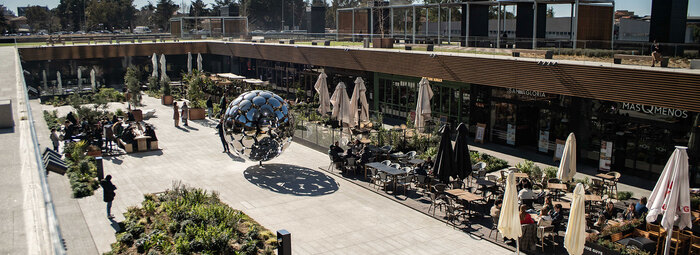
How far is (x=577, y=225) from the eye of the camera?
11336 millimetres

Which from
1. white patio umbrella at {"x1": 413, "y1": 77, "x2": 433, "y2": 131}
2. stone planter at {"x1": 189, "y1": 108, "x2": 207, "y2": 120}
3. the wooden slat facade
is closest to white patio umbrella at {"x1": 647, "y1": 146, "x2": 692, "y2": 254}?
the wooden slat facade

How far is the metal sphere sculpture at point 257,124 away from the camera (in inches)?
751

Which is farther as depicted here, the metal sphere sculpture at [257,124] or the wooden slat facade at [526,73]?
the metal sphere sculpture at [257,124]

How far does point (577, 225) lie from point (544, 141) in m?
12.0

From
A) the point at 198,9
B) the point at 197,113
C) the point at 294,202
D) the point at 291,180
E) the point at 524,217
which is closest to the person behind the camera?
the point at 524,217

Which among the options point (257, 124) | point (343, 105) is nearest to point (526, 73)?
point (343, 105)

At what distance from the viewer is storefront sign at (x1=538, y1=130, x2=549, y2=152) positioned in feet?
74.4

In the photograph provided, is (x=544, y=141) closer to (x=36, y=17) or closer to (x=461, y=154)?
(x=461, y=154)

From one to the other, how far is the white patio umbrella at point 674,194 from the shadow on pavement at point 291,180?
379 inches

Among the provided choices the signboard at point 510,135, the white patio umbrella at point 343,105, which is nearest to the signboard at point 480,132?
the signboard at point 510,135

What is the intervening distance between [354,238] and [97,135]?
1434 cm

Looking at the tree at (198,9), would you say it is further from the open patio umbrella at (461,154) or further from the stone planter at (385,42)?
the open patio umbrella at (461,154)

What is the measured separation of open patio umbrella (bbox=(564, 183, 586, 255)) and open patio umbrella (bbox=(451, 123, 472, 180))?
4.76m

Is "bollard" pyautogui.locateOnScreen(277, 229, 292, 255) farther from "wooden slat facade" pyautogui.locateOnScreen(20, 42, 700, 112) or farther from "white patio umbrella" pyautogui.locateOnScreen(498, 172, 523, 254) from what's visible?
"wooden slat facade" pyautogui.locateOnScreen(20, 42, 700, 112)
